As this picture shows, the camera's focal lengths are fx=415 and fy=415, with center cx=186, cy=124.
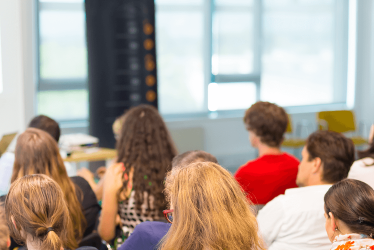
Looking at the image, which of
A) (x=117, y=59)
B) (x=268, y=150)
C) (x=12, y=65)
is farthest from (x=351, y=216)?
(x=117, y=59)

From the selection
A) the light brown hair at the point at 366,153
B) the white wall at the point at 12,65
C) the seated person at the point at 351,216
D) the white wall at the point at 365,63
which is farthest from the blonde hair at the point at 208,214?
the white wall at the point at 365,63

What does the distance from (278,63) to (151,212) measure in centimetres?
489

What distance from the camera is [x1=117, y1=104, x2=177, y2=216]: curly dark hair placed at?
2.04 m

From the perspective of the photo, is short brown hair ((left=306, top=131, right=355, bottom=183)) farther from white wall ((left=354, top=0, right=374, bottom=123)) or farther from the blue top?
white wall ((left=354, top=0, right=374, bottom=123))

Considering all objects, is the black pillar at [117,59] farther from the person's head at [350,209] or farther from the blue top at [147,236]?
the person's head at [350,209]

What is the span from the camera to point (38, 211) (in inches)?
50.3

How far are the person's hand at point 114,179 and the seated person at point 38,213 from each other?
69 centimetres

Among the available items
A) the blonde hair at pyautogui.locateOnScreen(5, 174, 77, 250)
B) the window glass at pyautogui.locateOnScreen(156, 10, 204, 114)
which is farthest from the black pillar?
the blonde hair at pyautogui.locateOnScreen(5, 174, 77, 250)

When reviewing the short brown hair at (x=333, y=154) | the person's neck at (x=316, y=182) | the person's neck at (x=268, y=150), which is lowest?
the person's neck at (x=316, y=182)

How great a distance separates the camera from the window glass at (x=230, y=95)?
20.1 ft

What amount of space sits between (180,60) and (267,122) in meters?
3.47

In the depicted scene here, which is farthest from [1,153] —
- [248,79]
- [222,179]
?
[248,79]

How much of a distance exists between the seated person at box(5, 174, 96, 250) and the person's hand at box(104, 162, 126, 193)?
0.69 metres

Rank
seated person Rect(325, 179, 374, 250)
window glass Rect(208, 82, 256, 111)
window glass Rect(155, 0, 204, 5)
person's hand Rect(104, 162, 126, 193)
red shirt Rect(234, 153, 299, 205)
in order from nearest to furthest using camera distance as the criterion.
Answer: seated person Rect(325, 179, 374, 250) → person's hand Rect(104, 162, 126, 193) → red shirt Rect(234, 153, 299, 205) → window glass Rect(155, 0, 204, 5) → window glass Rect(208, 82, 256, 111)
